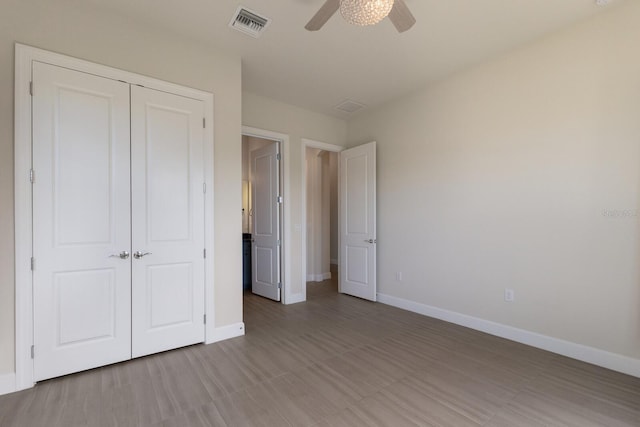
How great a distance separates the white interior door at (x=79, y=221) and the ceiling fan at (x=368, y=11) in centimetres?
188

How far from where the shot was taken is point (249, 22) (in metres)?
2.57

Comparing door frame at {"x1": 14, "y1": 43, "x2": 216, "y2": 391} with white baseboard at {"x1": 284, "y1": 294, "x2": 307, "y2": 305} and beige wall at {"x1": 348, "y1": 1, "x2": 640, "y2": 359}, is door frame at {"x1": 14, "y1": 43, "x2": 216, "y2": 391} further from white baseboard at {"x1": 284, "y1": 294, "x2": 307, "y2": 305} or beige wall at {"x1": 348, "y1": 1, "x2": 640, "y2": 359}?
beige wall at {"x1": 348, "y1": 1, "x2": 640, "y2": 359}

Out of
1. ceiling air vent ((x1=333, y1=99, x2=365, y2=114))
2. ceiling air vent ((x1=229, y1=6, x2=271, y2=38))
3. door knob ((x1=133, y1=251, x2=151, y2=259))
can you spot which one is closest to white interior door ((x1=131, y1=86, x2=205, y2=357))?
door knob ((x1=133, y1=251, x2=151, y2=259))

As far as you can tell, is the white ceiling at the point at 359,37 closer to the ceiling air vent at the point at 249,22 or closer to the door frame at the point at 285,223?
the ceiling air vent at the point at 249,22

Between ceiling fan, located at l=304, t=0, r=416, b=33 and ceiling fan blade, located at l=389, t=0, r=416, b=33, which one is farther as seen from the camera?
ceiling fan blade, located at l=389, t=0, r=416, b=33

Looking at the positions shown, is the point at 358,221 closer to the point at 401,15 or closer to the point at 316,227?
the point at 316,227

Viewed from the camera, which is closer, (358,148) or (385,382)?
(385,382)

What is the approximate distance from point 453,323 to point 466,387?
1396 mm

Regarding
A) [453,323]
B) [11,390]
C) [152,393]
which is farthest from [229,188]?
[453,323]

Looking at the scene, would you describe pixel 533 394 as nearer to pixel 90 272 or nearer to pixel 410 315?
pixel 410 315

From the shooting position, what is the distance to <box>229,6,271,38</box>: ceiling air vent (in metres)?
2.46

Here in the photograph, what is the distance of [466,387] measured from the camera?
7.02ft

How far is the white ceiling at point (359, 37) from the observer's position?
2.36 m

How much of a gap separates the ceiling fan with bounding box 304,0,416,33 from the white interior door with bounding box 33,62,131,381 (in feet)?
6.18
